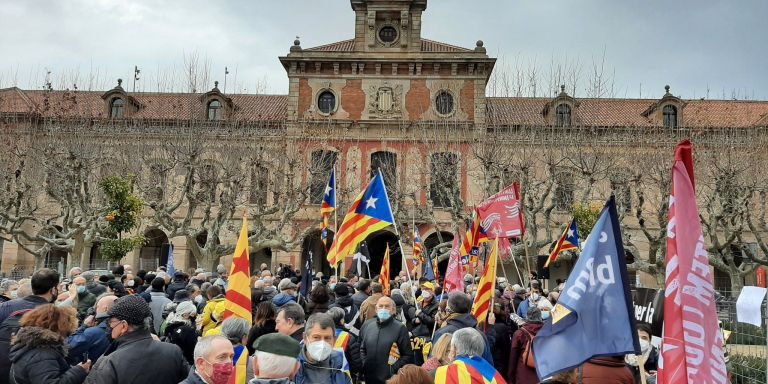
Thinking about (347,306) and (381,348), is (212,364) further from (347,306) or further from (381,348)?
(347,306)

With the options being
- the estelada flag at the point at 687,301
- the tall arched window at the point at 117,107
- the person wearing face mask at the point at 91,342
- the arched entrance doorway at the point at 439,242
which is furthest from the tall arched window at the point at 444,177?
the estelada flag at the point at 687,301

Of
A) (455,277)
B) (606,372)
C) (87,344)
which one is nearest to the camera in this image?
(606,372)

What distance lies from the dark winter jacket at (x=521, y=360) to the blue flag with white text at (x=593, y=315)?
2.39 metres

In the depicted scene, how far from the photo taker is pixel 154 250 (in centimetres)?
3344

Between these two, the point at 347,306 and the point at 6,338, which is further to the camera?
the point at 347,306

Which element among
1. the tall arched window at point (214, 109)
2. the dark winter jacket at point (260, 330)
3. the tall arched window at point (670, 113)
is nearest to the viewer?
the dark winter jacket at point (260, 330)

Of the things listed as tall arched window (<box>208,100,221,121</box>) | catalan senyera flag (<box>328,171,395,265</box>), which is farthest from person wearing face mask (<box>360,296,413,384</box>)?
tall arched window (<box>208,100,221,121</box>)

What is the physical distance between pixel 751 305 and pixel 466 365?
4.44 metres

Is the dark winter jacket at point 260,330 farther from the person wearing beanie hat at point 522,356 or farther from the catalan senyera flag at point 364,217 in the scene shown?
the catalan senyera flag at point 364,217

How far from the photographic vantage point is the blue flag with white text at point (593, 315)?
148 inches

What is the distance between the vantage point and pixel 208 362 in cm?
372

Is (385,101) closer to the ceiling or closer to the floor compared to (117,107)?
closer to the ceiling

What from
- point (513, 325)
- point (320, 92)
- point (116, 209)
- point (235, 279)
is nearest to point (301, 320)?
point (235, 279)

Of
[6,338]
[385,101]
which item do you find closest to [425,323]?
[6,338]
